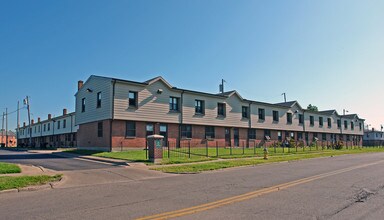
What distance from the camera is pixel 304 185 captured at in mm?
11133

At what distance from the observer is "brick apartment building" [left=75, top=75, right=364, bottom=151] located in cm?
2781

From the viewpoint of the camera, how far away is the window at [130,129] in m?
28.3

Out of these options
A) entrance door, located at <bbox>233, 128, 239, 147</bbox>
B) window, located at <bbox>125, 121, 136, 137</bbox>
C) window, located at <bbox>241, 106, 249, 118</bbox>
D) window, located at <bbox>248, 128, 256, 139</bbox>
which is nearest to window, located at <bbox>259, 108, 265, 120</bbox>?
window, located at <bbox>248, 128, 256, 139</bbox>

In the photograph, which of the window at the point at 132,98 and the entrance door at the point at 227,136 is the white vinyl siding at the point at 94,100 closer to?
the window at the point at 132,98

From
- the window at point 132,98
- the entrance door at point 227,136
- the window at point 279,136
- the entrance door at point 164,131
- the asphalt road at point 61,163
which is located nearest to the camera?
the asphalt road at point 61,163

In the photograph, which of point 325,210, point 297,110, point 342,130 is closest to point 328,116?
point 342,130

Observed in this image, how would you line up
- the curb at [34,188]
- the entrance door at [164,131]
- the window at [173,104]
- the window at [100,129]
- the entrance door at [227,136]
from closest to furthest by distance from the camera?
the curb at [34,188]
the window at [100,129]
the entrance door at [164,131]
the window at [173,104]
the entrance door at [227,136]

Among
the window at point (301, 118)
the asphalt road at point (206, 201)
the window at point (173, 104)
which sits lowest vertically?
the asphalt road at point (206, 201)

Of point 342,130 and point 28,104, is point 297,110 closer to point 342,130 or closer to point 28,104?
point 342,130

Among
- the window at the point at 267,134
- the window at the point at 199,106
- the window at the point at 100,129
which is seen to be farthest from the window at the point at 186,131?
the window at the point at 267,134

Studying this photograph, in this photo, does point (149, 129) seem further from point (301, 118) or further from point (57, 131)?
point (57, 131)

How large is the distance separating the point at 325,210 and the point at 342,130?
5872 centimetres

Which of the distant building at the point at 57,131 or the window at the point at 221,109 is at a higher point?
the window at the point at 221,109

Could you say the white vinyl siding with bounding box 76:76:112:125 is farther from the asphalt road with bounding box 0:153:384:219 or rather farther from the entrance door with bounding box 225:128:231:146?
the asphalt road with bounding box 0:153:384:219
